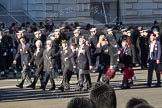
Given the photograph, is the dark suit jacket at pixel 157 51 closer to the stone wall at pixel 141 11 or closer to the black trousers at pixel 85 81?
the black trousers at pixel 85 81

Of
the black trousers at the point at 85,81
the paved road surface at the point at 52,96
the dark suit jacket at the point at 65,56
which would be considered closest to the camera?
the paved road surface at the point at 52,96

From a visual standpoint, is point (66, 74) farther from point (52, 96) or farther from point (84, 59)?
point (52, 96)

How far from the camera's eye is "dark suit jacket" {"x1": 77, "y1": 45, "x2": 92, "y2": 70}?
18.3 m

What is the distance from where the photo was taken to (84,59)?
1833 cm

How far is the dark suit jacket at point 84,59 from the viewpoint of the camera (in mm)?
18280

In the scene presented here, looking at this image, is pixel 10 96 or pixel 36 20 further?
pixel 36 20

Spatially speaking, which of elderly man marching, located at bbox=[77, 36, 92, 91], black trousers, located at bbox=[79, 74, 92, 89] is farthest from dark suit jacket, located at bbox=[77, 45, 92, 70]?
black trousers, located at bbox=[79, 74, 92, 89]

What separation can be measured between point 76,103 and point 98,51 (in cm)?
1430

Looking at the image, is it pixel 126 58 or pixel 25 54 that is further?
pixel 25 54

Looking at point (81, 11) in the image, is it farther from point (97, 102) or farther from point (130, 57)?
point (97, 102)

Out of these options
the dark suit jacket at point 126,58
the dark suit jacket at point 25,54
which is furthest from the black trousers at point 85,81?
the dark suit jacket at point 25,54

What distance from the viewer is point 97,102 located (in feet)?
17.5

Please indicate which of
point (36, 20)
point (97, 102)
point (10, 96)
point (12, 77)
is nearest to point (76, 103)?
point (97, 102)

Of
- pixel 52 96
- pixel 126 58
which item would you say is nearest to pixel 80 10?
pixel 126 58
